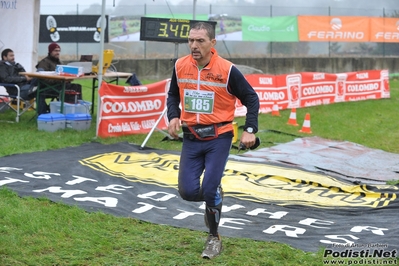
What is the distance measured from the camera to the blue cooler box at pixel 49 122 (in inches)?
515

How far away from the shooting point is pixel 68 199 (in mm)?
7922

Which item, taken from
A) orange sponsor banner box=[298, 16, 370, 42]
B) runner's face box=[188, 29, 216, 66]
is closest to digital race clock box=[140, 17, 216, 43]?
runner's face box=[188, 29, 216, 66]

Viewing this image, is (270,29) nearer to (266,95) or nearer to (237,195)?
(266,95)

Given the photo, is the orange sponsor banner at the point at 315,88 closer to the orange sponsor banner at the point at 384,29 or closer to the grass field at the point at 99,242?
the orange sponsor banner at the point at 384,29

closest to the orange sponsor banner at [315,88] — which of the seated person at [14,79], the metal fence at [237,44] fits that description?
the seated person at [14,79]

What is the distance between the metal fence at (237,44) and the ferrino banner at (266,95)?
674 cm

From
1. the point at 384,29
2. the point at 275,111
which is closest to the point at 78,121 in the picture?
the point at 275,111

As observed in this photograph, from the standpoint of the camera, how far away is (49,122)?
42.9ft

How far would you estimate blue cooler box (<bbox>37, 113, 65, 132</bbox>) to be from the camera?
13.1m

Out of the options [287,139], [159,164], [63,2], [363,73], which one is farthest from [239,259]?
[63,2]

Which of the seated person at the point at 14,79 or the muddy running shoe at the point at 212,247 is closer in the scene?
the muddy running shoe at the point at 212,247

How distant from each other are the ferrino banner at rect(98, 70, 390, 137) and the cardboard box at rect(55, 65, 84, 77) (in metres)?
0.98

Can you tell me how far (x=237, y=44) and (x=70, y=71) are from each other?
14.8 m

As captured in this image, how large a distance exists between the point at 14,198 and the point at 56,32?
17.6m
